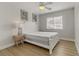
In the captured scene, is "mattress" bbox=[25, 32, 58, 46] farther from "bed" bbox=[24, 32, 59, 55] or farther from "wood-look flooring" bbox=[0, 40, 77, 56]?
"wood-look flooring" bbox=[0, 40, 77, 56]

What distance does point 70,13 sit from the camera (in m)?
2.84

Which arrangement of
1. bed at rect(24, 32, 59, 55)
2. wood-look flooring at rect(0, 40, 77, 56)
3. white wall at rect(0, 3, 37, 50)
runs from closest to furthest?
wood-look flooring at rect(0, 40, 77, 56), white wall at rect(0, 3, 37, 50), bed at rect(24, 32, 59, 55)

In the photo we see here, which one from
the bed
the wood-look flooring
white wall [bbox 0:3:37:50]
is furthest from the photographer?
the bed

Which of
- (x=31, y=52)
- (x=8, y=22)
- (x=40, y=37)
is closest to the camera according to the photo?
(x=31, y=52)

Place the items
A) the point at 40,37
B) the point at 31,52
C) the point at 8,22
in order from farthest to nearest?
the point at 40,37 < the point at 8,22 < the point at 31,52

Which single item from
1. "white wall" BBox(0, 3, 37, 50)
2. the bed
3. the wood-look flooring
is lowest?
the wood-look flooring

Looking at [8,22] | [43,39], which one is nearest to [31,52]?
[43,39]

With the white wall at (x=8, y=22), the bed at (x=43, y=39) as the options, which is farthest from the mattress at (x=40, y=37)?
the white wall at (x=8, y=22)

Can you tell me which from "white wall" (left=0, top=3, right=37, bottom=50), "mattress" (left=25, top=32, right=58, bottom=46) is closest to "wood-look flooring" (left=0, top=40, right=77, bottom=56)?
"white wall" (left=0, top=3, right=37, bottom=50)

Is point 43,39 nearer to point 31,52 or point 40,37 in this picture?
point 40,37

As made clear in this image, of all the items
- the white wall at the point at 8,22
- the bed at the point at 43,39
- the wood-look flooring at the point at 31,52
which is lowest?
the wood-look flooring at the point at 31,52

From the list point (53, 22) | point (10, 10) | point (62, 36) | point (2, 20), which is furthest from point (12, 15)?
point (62, 36)

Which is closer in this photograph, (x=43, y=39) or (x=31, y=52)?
(x=31, y=52)

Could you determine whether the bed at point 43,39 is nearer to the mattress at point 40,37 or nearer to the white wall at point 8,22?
the mattress at point 40,37
